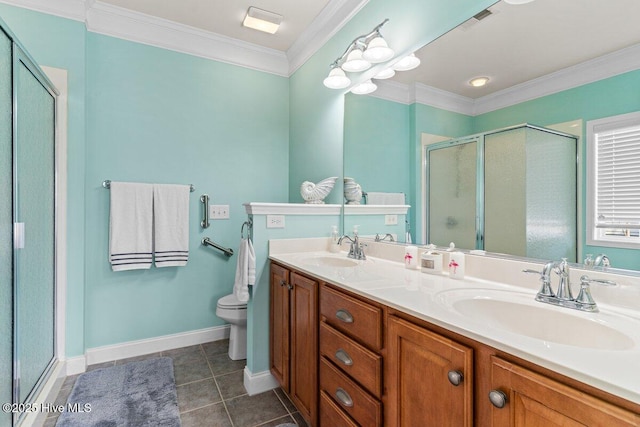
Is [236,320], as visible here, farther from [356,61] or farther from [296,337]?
[356,61]

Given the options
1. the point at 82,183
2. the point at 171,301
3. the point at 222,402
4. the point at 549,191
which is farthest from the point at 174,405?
the point at 549,191

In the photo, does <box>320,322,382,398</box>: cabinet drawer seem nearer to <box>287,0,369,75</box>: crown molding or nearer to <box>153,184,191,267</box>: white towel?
<box>153,184,191,267</box>: white towel

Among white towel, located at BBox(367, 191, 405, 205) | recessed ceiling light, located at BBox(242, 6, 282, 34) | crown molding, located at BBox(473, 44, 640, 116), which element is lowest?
white towel, located at BBox(367, 191, 405, 205)

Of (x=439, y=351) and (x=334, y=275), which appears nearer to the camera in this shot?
(x=439, y=351)

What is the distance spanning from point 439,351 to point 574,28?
3.79ft

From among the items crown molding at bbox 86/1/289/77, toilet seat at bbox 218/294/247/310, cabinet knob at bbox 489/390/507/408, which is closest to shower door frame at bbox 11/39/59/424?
crown molding at bbox 86/1/289/77

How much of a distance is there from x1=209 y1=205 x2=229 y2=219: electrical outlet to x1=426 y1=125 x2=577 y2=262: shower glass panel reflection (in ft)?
5.89

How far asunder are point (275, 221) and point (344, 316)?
921mm

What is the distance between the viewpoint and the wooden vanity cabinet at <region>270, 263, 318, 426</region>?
4.66 ft

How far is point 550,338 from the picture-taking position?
0.88 m

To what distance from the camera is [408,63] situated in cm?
161

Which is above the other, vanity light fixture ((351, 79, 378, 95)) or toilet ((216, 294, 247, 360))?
vanity light fixture ((351, 79, 378, 95))

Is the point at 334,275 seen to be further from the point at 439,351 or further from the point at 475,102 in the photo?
the point at 475,102

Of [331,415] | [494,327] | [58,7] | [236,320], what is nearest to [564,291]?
[494,327]
